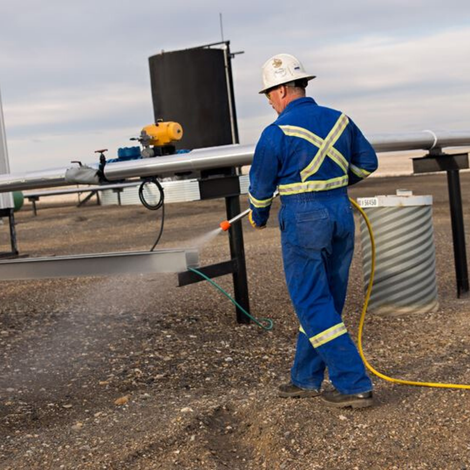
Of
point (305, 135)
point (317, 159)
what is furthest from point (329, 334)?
point (305, 135)

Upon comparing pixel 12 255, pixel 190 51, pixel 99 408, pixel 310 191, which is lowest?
pixel 99 408

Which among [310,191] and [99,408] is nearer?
[310,191]

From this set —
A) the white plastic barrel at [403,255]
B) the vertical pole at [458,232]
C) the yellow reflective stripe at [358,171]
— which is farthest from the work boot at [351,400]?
the vertical pole at [458,232]

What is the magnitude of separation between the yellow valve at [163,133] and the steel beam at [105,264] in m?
0.76

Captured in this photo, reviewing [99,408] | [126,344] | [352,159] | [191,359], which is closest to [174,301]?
[126,344]

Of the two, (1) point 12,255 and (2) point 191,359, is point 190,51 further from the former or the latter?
(2) point 191,359

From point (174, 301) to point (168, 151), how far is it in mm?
1854

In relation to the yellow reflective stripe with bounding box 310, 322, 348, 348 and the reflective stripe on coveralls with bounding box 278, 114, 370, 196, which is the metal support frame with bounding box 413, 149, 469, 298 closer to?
the reflective stripe on coveralls with bounding box 278, 114, 370, 196

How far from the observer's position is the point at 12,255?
7.21m

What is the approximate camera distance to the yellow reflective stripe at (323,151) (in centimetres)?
359

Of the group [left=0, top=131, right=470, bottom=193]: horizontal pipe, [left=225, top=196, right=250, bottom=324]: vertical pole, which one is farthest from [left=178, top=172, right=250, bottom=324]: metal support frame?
[left=0, top=131, right=470, bottom=193]: horizontal pipe

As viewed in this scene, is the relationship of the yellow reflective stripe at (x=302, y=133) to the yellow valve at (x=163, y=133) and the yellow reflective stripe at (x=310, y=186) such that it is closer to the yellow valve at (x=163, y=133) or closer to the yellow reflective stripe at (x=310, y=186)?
the yellow reflective stripe at (x=310, y=186)

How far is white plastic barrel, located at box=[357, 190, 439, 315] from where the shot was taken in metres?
5.68

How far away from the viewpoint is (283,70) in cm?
371
